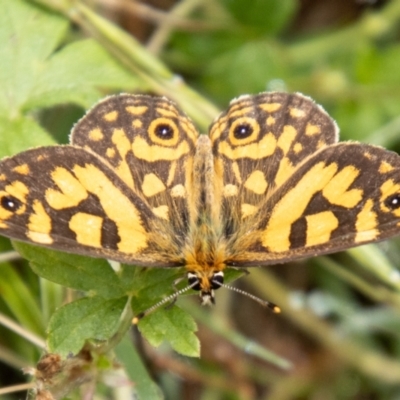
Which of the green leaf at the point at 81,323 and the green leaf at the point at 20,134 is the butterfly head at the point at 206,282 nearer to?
the green leaf at the point at 81,323

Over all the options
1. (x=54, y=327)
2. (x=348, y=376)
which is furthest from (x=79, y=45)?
(x=348, y=376)

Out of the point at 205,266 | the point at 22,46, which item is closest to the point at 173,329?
the point at 205,266

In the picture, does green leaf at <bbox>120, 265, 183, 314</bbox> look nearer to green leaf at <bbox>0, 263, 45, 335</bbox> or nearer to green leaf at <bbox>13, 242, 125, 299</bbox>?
green leaf at <bbox>13, 242, 125, 299</bbox>

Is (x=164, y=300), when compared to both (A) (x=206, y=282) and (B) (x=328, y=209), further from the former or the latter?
(B) (x=328, y=209)

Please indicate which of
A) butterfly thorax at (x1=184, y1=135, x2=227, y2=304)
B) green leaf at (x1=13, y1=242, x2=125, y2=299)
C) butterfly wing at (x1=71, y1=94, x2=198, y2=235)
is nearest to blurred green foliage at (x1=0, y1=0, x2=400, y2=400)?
green leaf at (x1=13, y1=242, x2=125, y2=299)

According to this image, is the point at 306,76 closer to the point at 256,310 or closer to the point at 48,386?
the point at 256,310

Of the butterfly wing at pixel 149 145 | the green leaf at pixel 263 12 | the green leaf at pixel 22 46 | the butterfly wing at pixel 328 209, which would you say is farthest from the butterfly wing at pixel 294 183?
the green leaf at pixel 263 12
